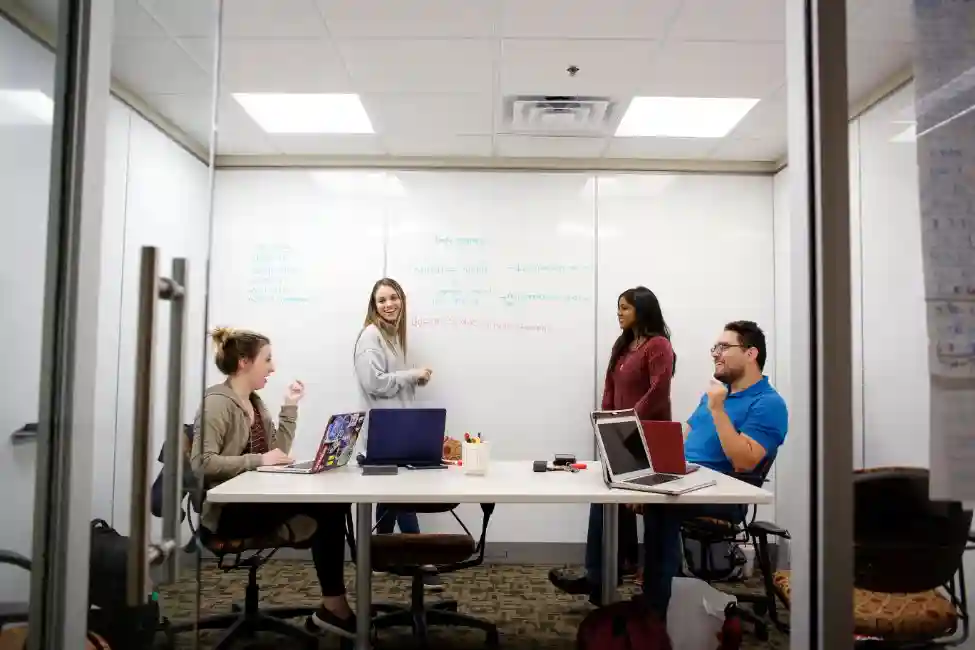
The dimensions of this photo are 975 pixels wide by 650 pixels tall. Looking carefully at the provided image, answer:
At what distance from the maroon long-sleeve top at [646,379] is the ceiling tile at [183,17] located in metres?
2.78

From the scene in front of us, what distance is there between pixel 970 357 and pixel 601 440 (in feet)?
5.45

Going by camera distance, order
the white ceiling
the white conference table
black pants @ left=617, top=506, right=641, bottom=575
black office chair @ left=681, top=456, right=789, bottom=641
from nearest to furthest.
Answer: the white conference table → the white ceiling → black office chair @ left=681, top=456, right=789, bottom=641 → black pants @ left=617, top=506, right=641, bottom=575

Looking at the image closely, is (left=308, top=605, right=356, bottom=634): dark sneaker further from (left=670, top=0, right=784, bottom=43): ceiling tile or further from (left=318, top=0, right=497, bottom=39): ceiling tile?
(left=670, top=0, right=784, bottom=43): ceiling tile

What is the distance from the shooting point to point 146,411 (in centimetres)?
108

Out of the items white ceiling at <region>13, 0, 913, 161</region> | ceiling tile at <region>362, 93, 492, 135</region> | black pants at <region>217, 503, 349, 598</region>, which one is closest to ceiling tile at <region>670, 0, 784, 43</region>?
white ceiling at <region>13, 0, 913, 161</region>

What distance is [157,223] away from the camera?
1.28 metres

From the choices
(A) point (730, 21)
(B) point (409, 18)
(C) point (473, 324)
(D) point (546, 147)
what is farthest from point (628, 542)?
(B) point (409, 18)

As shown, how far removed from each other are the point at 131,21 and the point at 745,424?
2.76 meters

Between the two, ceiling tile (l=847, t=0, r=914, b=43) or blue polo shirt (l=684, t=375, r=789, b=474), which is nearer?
ceiling tile (l=847, t=0, r=914, b=43)

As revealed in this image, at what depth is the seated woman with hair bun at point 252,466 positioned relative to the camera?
275 centimetres

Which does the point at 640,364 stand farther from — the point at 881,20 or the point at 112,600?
the point at 112,600

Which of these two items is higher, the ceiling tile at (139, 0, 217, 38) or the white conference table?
the ceiling tile at (139, 0, 217, 38)

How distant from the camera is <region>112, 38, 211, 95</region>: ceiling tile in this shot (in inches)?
49.1

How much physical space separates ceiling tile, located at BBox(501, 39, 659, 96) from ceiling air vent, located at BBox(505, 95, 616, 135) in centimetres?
10
